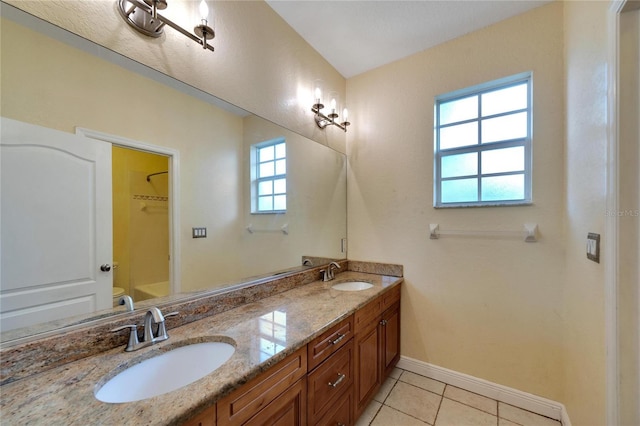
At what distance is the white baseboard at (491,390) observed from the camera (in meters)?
1.66

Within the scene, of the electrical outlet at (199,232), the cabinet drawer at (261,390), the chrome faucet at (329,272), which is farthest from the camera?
the chrome faucet at (329,272)

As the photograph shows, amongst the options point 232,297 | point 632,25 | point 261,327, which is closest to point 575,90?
point 632,25

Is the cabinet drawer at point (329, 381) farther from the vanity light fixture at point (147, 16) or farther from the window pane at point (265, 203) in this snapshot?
the vanity light fixture at point (147, 16)

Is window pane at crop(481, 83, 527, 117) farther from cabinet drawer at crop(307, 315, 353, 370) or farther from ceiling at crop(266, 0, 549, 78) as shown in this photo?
cabinet drawer at crop(307, 315, 353, 370)

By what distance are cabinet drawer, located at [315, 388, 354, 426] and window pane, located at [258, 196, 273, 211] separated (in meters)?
1.22

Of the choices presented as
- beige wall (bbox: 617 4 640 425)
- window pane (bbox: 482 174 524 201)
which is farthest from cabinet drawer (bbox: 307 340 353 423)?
window pane (bbox: 482 174 524 201)

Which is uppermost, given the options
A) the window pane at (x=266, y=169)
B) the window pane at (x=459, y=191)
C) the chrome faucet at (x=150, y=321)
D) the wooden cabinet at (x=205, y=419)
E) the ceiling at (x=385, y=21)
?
the ceiling at (x=385, y=21)

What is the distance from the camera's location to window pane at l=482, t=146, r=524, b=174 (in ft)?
5.97

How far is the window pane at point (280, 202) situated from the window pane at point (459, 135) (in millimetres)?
1393

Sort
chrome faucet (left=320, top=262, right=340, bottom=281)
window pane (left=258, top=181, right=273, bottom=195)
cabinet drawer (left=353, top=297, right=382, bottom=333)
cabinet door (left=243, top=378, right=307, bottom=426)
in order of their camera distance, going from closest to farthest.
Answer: cabinet door (left=243, top=378, right=307, bottom=426), cabinet drawer (left=353, top=297, right=382, bottom=333), window pane (left=258, top=181, right=273, bottom=195), chrome faucet (left=320, top=262, right=340, bottom=281)

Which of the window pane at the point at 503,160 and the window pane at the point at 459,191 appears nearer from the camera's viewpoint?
the window pane at the point at 503,160

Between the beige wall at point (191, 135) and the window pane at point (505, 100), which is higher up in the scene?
the window pane at point (505, 100)

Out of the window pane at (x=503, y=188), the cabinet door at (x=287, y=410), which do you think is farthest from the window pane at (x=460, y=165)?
the cabinet door at (x=287, y=410)

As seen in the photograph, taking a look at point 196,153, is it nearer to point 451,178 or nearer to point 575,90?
point 451,178
